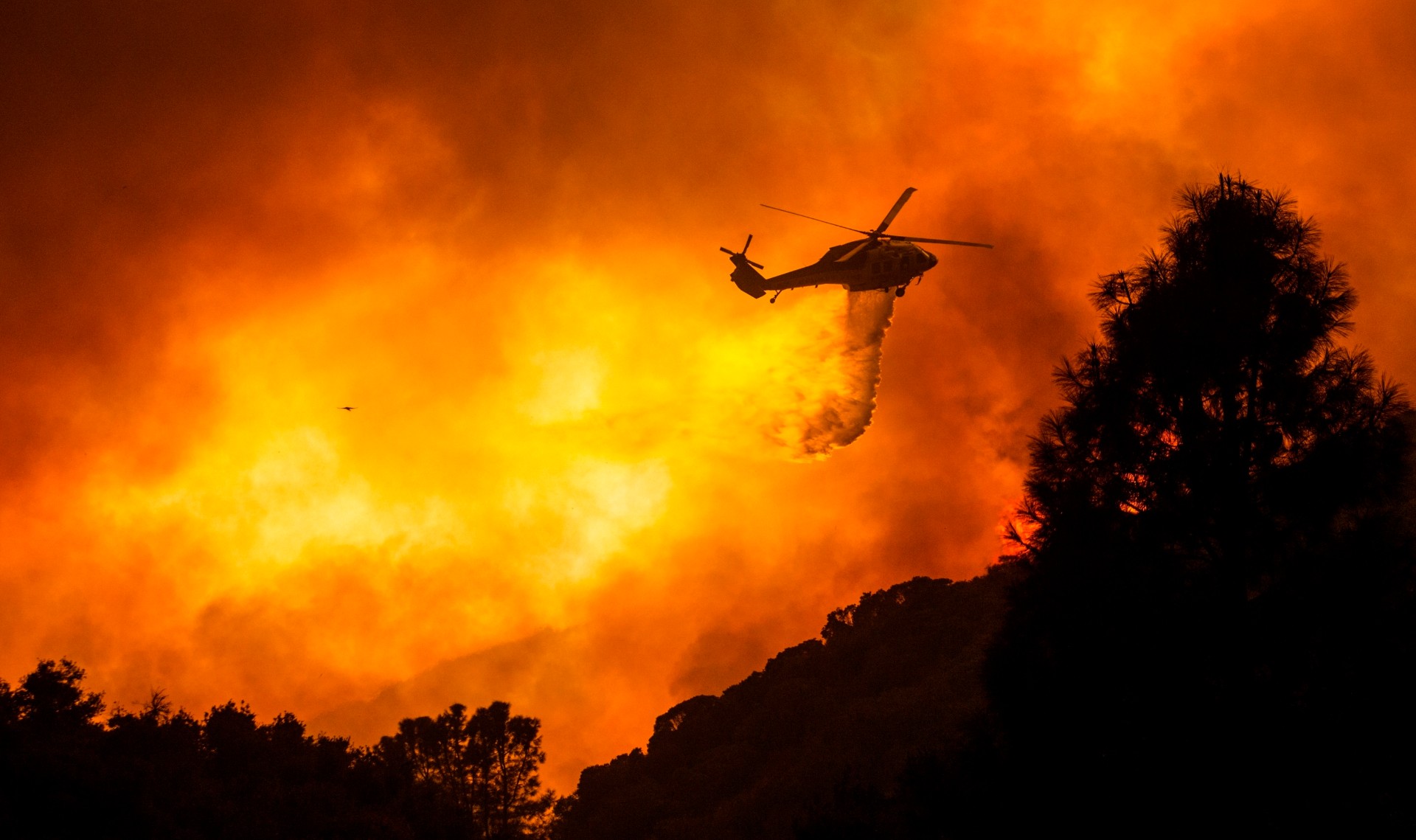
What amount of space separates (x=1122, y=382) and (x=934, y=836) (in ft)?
33.7

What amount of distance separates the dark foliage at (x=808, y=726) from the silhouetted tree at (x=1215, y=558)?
55.4 meters

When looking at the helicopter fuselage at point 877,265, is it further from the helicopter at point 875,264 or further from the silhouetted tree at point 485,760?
the silhouetted tree at point 485,760

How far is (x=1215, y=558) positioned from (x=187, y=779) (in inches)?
1356

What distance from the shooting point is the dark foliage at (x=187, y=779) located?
1315 inches

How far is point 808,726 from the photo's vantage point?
5108 inches

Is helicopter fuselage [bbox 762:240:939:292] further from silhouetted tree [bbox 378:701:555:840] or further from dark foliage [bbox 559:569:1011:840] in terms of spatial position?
silhouetted tree [bbox 378:701:555:840]

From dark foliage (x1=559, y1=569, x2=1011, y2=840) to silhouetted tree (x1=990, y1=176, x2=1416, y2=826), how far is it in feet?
182

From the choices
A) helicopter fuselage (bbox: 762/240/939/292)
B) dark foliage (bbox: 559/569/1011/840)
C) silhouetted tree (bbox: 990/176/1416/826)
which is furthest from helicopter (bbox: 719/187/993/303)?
silhouetted tree (bbox: 990/176/1416/826)

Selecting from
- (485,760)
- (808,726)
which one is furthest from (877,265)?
(808,726)

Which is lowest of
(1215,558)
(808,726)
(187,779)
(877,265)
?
(1215,558)

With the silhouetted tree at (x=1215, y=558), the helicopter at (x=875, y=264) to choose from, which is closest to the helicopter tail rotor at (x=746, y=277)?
the helicopter at (x=875, y=264)

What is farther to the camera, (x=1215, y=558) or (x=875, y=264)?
(x=875, y=264)

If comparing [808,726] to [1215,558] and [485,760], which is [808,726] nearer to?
[485,760]

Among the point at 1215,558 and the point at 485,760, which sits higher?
the point at 485,760
